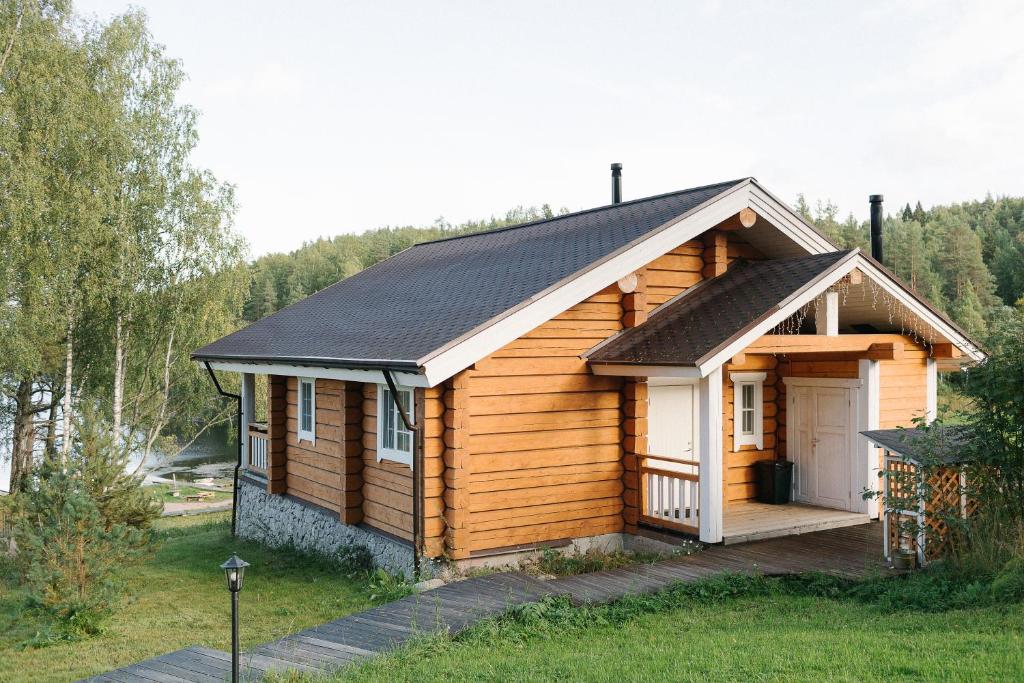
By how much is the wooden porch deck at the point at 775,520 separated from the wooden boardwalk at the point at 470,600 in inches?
7.1

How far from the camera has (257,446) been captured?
16.3m

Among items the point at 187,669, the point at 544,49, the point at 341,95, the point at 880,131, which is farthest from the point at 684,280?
the point at 880,131

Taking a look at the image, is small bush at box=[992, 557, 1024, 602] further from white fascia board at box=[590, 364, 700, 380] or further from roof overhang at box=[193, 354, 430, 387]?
roof overhang at box=[193, 354, 430, 387]

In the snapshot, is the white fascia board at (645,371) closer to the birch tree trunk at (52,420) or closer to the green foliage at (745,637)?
the green foliage at (745,637)

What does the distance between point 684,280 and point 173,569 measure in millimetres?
8595

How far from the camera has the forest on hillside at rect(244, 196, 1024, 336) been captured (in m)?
54.7

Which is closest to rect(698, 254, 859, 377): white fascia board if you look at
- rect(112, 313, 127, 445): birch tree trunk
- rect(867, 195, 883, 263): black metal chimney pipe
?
rect(867, 195, 883, 263): black metal chimney pipe

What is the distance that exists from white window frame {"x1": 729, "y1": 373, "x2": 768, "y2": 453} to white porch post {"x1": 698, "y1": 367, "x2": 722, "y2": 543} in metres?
2.77

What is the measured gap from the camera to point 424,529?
391 inches

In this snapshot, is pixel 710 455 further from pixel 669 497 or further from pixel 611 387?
pixel 611 387

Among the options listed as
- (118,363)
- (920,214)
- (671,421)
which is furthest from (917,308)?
(920,214)

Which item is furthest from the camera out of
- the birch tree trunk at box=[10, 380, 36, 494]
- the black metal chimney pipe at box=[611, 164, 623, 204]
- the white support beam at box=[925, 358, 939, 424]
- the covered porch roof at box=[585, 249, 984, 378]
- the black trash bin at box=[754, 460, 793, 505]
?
the birch tree trunk at box=[10, 380, 36, 494]

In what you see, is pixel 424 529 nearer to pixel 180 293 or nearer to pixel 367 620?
pixel 367 620

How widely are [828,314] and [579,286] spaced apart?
10.8ft
